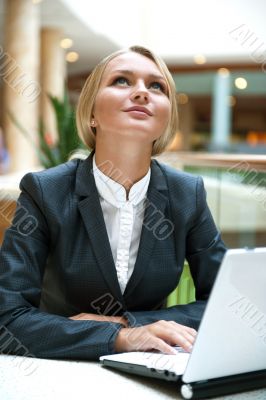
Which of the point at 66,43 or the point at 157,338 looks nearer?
the point at 157,338

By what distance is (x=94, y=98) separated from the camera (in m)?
1.59

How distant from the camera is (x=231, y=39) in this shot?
1430 cm

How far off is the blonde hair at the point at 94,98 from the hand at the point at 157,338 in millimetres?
626

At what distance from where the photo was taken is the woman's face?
4.77 feet

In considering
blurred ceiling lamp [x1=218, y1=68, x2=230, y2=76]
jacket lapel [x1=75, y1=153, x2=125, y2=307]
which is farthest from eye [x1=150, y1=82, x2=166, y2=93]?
blurred ceiling lamp [x1=218, y1=68, x2=230, y2=76]

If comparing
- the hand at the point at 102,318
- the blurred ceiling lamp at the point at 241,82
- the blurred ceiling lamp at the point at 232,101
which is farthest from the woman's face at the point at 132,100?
the blurred ceiling lamp at the point at 232,101

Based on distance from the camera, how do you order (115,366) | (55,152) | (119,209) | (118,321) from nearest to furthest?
(115,366) → (118,321) → (119,209) → (55,152)

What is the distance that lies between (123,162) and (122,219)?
150 mm

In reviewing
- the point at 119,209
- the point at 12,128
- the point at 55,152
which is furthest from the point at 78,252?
the point at 12,128

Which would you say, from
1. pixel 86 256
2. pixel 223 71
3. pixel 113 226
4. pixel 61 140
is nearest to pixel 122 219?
pixel 113 226

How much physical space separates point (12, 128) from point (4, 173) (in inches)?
168

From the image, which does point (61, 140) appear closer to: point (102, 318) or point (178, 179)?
point (178, 179)

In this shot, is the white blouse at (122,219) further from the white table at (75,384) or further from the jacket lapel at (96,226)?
the white table at (75,384)

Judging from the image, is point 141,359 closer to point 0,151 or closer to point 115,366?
point 115,366
